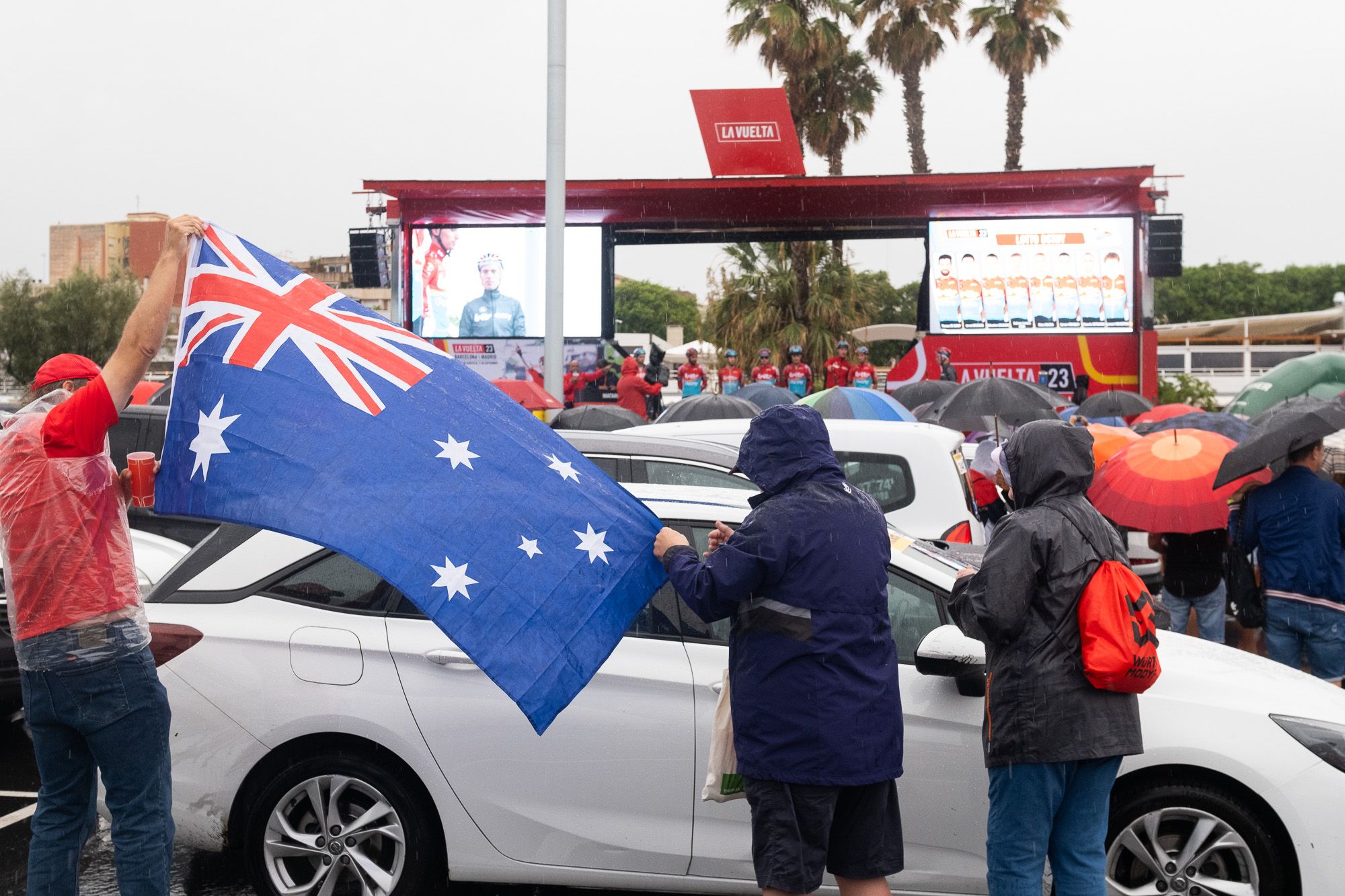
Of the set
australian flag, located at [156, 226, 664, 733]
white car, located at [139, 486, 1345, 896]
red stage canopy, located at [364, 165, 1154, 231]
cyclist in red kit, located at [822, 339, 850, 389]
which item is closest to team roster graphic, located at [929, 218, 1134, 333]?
red stage canopy, located at [364, 165, 1154, 231]

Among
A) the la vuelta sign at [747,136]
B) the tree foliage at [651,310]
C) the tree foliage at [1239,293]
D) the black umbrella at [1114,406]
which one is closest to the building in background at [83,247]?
the tree foliage at [651,310]

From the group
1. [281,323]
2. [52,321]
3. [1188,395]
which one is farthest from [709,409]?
[52,321]

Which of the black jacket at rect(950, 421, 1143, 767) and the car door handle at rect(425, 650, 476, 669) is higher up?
the black jacket at rect(950, 421, 1143, 767)

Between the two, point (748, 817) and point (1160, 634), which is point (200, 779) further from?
point (1160, 634)

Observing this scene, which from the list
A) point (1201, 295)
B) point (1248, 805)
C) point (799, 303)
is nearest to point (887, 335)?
point (799, 303)

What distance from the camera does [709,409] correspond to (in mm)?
10891

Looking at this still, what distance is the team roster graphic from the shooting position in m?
23.9

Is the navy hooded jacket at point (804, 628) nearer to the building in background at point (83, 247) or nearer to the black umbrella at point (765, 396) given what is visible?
the black umbrella at point (765, 396)

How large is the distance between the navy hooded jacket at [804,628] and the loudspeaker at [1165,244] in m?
21.5

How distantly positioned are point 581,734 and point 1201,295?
3670 inches

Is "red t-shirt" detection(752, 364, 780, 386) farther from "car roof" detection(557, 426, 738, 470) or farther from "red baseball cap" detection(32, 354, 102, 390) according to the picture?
"red baseball cap" detection(32, 354, 102, 390)

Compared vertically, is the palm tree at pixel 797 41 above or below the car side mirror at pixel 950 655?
above

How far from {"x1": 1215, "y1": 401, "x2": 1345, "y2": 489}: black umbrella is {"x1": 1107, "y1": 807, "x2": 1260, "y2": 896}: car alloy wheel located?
227 centimetres

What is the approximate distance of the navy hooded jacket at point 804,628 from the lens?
10.9ft
